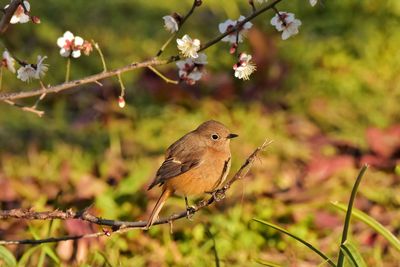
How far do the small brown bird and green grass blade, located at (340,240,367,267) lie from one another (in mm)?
1090

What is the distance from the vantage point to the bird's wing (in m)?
4.49

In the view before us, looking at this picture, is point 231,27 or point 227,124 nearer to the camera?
point 231,27

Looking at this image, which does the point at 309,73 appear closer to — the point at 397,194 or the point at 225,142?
the point at 397,194

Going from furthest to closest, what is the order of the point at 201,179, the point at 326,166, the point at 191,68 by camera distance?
the point at 326,166
the point at 201,179
the point at 191,68

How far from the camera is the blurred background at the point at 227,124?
525 cm

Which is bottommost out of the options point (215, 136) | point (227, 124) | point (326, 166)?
point (215, 136)

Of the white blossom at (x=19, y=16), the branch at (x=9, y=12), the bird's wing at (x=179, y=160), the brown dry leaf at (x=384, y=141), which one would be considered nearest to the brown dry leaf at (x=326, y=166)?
the brown dry leaf at (x=384, y=141)

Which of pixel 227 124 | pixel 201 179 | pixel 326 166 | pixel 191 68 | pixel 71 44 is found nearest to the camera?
pixel 71 44

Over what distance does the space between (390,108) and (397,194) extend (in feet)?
4.46

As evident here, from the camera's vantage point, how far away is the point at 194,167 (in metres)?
4.58

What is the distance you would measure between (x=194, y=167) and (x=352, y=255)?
4.21ft

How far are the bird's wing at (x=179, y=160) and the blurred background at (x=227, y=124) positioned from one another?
0.38 meters

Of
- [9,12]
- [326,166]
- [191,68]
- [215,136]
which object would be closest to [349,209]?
[191,68]

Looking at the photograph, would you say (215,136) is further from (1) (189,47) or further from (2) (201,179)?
(1) (189,47)
